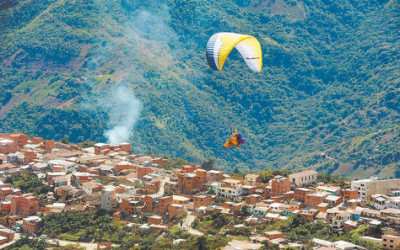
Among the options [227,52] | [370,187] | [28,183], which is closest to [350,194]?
[370,187]

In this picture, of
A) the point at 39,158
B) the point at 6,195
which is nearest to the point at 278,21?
the point at 39,158

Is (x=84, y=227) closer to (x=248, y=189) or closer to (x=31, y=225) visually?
(x=31, y=225)

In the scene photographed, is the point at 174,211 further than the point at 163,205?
No

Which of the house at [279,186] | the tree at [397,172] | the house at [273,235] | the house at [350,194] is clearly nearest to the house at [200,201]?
the house at [279,186]

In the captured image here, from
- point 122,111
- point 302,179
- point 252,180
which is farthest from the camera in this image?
point 122,111

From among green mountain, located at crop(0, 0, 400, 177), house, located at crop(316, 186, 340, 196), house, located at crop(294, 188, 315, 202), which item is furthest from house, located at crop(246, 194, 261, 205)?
green mountain, located at crop(0, 0, 400, 177)

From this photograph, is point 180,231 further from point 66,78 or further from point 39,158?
point 66,78
